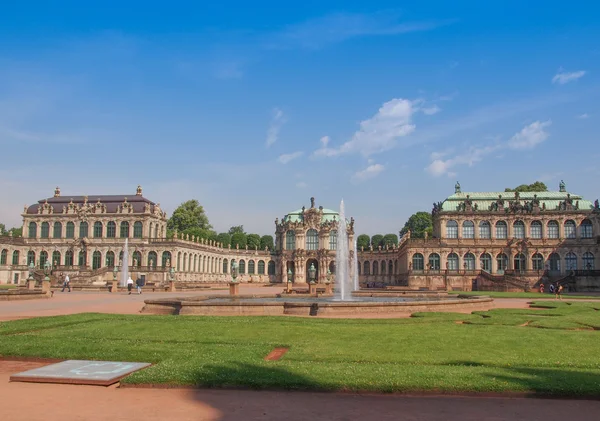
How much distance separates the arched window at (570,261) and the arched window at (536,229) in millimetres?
4937

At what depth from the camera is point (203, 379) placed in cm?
1147

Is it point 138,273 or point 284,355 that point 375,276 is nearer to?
point 138,273

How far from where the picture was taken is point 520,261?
8238 cm

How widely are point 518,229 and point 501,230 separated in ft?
8.43

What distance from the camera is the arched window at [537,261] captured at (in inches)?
3216

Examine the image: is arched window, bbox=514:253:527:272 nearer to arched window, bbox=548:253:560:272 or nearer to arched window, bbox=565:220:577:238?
arched window, bbox=548:253:560:272

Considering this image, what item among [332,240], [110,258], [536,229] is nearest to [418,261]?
[536,229]

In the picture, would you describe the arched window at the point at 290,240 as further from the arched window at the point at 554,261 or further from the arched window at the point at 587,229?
the arched window at the point at 587,229

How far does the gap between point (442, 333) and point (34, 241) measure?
297 feet

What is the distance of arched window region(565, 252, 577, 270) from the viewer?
265ft

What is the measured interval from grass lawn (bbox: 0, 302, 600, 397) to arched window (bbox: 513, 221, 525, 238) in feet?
206

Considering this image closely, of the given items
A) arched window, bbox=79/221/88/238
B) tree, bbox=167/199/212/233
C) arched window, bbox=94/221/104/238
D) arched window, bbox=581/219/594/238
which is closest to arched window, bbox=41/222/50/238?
arched window, bbox=79/221/88/238

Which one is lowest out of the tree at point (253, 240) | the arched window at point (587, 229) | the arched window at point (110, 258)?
the arched window at point (110, 258)

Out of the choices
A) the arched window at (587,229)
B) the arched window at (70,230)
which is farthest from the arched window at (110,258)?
the arched window at (587,229)
